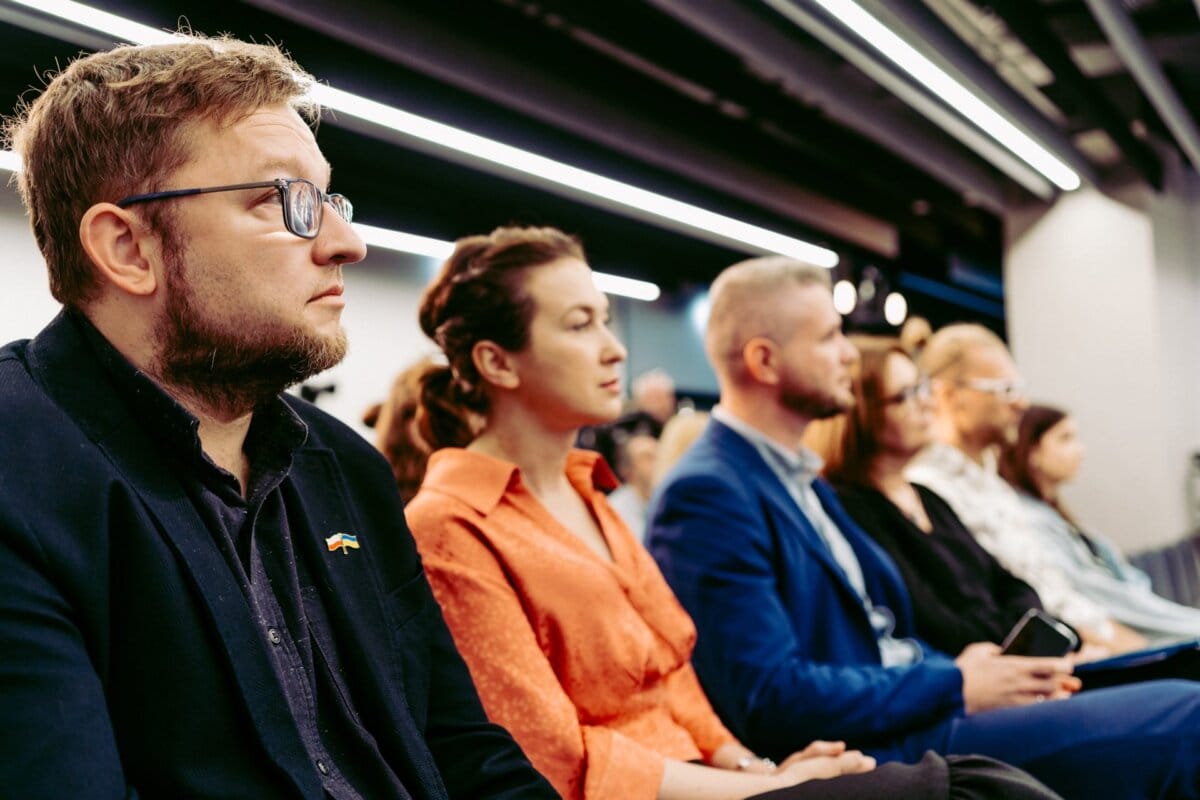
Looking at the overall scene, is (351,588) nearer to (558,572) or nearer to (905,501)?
(558,572)

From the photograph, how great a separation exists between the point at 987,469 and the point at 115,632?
12.7ft

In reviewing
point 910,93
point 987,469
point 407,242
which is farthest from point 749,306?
point 407,242

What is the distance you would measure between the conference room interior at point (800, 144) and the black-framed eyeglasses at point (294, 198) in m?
2.99

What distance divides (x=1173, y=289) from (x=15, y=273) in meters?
7.45

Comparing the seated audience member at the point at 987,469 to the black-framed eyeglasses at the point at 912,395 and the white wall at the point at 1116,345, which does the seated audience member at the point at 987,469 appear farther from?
the white wall at the point at 1116,345

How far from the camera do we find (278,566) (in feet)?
3.80

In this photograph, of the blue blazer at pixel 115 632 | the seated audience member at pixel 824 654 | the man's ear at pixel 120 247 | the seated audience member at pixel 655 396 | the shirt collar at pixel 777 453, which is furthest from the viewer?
the seated audience member at pixel 655 396

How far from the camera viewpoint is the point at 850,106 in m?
6.18

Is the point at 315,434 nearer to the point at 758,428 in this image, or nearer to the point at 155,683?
the point at 155,683

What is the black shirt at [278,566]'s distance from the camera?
1060 millimetres

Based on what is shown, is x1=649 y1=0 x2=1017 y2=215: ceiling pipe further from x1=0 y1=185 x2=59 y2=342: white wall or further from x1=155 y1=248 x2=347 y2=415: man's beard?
x1=155 y1=248 x2=347 y2=415: man's beard

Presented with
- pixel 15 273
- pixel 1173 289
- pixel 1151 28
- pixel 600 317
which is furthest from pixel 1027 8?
pixel 15 273

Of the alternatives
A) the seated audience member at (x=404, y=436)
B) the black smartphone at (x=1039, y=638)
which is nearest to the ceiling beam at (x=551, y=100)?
the seated audience member at (x=404, y=436)

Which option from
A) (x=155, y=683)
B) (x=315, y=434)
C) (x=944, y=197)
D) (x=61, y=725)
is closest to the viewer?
(x=61, y=725)
